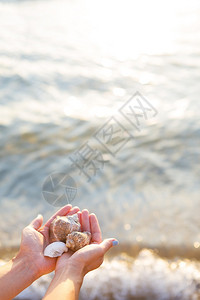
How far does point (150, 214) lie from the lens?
3.40 meters

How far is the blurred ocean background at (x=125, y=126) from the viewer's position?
2.97 meters

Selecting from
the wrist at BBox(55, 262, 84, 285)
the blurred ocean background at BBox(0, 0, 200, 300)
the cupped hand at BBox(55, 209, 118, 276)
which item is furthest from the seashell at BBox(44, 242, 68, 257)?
the blurred ocean background at BBox(0, 0, 200, 300)

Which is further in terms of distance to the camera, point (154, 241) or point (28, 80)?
point (28, 80)

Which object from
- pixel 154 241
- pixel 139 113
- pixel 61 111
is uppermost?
pixel 61 111

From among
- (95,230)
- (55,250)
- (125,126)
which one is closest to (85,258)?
(55,250)

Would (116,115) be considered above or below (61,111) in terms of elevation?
below

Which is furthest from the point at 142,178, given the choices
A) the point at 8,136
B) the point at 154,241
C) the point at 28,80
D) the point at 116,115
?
the point at 28,80

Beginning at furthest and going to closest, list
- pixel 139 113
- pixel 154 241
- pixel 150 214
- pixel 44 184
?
pixel 139 113, pixel 44 184, pixel 150 214, pixel 154 241

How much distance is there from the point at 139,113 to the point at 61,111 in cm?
107

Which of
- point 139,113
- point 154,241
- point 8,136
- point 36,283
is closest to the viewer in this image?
point 36,283

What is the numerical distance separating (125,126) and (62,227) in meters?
2.38

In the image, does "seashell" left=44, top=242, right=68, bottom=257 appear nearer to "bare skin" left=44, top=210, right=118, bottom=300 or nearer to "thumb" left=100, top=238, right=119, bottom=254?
"bare skin" left=44, top=210, right=118, bottom=300

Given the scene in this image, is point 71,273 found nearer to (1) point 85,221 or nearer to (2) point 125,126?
(1) point 85,221

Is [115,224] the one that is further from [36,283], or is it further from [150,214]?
[36,283]
